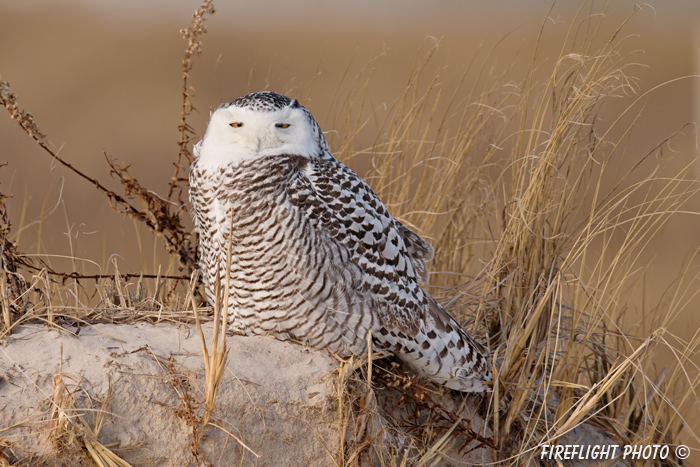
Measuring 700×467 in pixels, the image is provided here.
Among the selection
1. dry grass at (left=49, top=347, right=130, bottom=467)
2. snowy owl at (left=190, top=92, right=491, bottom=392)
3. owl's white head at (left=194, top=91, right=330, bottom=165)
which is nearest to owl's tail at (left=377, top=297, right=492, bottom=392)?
snowy owl at (left=190, top=92, right=491, bottom=392)

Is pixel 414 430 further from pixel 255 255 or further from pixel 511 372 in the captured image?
pixel 255 255

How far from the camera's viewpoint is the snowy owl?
228cm

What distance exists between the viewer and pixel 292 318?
233 cm

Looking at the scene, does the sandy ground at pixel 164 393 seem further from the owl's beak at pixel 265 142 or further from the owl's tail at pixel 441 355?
the owl's beak at pixel 265 142

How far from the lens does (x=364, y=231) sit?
7.87 ft

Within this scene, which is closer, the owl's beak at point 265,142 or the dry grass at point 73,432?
the dry grass at point 73,432

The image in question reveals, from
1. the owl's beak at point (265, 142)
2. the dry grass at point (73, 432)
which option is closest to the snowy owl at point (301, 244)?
Result: the owl's beak at point (265, 142)

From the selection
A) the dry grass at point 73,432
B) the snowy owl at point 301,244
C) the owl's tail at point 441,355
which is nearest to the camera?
the dry grass at point 73,432

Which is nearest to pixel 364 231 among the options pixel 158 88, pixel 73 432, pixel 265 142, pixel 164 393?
pixel 265 142

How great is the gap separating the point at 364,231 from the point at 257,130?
A: 1.62 feet

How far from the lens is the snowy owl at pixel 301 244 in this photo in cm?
228

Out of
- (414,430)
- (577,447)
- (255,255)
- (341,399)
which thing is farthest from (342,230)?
(577,447)

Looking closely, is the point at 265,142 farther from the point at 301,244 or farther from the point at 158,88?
the point at 158,88

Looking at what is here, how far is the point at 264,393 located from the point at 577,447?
125 centimetres
